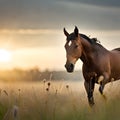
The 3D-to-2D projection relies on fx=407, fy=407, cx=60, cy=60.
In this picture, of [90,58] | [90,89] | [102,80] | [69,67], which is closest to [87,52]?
[90,58]

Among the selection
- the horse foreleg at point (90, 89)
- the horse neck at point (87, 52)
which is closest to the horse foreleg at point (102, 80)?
the horse foreleg at point (90, 89)

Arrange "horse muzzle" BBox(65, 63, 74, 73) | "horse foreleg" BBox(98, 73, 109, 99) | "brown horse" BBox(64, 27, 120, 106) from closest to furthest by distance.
Answer: "horse muzzle" BBox(65, 63, 74, 73), "brown horse" BBox(64, 27, 120, 106), "horse foreleg" BBox(98, 73, 109, 99)

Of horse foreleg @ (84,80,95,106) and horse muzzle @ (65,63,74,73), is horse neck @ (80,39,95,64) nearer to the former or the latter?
horse foreleg @ (84,80,95,106)

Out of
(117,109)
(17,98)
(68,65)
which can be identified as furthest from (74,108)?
(68,65)

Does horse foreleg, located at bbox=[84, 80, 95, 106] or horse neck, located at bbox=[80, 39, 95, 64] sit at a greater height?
horse neck, located at bbox=[80, 39, 95, 64]

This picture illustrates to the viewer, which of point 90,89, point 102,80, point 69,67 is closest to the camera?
point 69,67

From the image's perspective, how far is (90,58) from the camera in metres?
10.7

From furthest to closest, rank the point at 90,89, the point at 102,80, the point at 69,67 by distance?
1. the point at 102,80
2. the point at 90,89
3. the point at 69,67

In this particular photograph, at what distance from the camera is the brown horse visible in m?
9.72

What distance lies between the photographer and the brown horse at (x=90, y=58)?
383 inches

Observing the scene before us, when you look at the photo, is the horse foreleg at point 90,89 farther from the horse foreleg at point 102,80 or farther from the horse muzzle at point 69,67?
the horse muzzle at point 69,67

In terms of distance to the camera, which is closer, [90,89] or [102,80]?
[90,89]

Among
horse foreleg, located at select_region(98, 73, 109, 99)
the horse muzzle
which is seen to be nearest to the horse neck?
horse foreleg, located at select_region(98, 73, 109, 99)

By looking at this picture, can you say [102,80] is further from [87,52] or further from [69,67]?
[69,67]
